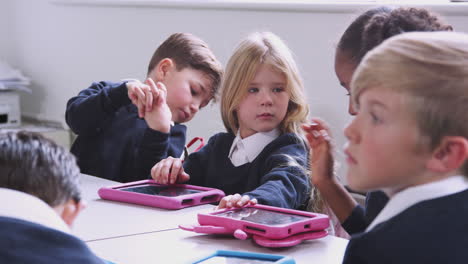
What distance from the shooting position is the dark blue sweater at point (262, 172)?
1.74 m

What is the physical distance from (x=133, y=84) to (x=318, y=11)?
2.73 feet

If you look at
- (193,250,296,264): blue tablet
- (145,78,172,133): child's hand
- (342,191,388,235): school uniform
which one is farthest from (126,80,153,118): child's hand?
(193,250,296,264): blue tablet

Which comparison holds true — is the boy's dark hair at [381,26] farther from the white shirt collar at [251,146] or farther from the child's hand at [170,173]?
the child's hand at [170,173]

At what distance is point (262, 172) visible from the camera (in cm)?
195

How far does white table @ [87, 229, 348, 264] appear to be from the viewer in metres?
1.33

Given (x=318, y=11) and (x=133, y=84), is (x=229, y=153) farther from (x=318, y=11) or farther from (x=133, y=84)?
(x=318, y=11)

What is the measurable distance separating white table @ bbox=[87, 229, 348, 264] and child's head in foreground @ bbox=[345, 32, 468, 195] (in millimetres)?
343

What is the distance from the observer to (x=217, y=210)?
156 cm

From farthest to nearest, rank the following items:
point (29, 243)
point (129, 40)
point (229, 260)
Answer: point (129, 40) → point (229, 260) → point (29, 243)

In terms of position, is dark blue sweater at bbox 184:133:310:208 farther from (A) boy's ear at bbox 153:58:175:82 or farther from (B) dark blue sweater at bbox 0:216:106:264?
(B) dark blue sweater at bbox 0:216:106:264

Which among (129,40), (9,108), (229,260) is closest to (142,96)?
(229,260)

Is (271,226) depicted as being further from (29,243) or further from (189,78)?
(189,78)

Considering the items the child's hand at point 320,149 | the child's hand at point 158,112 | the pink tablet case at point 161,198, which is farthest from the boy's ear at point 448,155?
the child's hand at point 158,112

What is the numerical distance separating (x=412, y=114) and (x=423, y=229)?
6.3 inches
